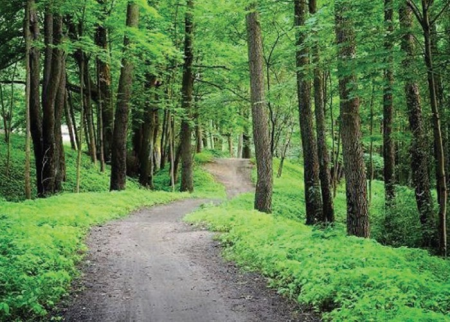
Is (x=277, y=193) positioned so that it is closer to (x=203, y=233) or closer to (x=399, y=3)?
(x=203, y=233)

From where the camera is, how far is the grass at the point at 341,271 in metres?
4.83

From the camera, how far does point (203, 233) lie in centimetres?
1080

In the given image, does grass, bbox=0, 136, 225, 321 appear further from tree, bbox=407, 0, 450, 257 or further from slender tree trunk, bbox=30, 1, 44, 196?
tree, bbox=407, 0, 450, 257

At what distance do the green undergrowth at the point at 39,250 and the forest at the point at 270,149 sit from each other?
0.10 ft

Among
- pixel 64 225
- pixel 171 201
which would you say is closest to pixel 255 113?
pixel 64 225

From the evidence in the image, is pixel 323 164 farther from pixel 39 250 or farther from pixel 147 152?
pixel 147 152

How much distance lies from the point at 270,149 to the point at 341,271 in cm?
838

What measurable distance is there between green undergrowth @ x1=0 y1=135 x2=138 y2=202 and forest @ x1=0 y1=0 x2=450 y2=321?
0.11 meters

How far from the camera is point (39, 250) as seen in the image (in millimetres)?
6848

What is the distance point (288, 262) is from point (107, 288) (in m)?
2.92

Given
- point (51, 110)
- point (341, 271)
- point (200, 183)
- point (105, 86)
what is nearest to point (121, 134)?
point (51, 110)

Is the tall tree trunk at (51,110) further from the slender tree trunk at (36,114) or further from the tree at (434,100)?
the tree at (434,100)

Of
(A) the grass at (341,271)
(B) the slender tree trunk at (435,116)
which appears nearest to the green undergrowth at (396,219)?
(B) the slender tree trunk at (435,116)

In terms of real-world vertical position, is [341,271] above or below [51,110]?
below
